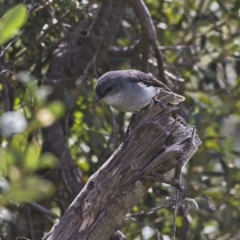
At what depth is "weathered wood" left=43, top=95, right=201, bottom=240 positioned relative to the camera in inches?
110

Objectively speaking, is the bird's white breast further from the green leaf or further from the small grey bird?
the green leaf

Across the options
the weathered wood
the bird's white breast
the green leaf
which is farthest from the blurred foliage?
the green leaf

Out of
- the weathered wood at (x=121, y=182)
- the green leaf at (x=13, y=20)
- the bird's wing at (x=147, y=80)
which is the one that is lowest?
the bird's wing at (x=147, y=80)

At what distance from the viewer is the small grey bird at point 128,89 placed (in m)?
4.12

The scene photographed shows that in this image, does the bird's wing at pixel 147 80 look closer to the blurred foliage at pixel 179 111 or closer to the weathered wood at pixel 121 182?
the blurred foliage at pixel 179 111

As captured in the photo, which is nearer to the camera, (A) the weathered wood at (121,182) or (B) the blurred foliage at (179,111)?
(A) the weathered wood at (121,182)

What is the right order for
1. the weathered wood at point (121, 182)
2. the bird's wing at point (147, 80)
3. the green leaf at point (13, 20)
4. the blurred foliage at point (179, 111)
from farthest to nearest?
the blurred foliage at point (179, 111)
the bird's wing at point (147, 80)
the weathered wood at point (121, 182)
the green leaf at point (13, 20)

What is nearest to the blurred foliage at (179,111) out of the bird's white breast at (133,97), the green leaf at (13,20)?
the bird's white breast at (133,97)

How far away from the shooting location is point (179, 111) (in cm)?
468

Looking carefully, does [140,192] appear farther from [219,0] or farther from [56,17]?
[219,0]

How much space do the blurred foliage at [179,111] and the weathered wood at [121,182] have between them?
1.13 metres

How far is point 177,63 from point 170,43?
25cm

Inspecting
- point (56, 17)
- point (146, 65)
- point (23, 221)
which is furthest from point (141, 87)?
point (23, 221)

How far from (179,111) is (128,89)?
64 centimetres
